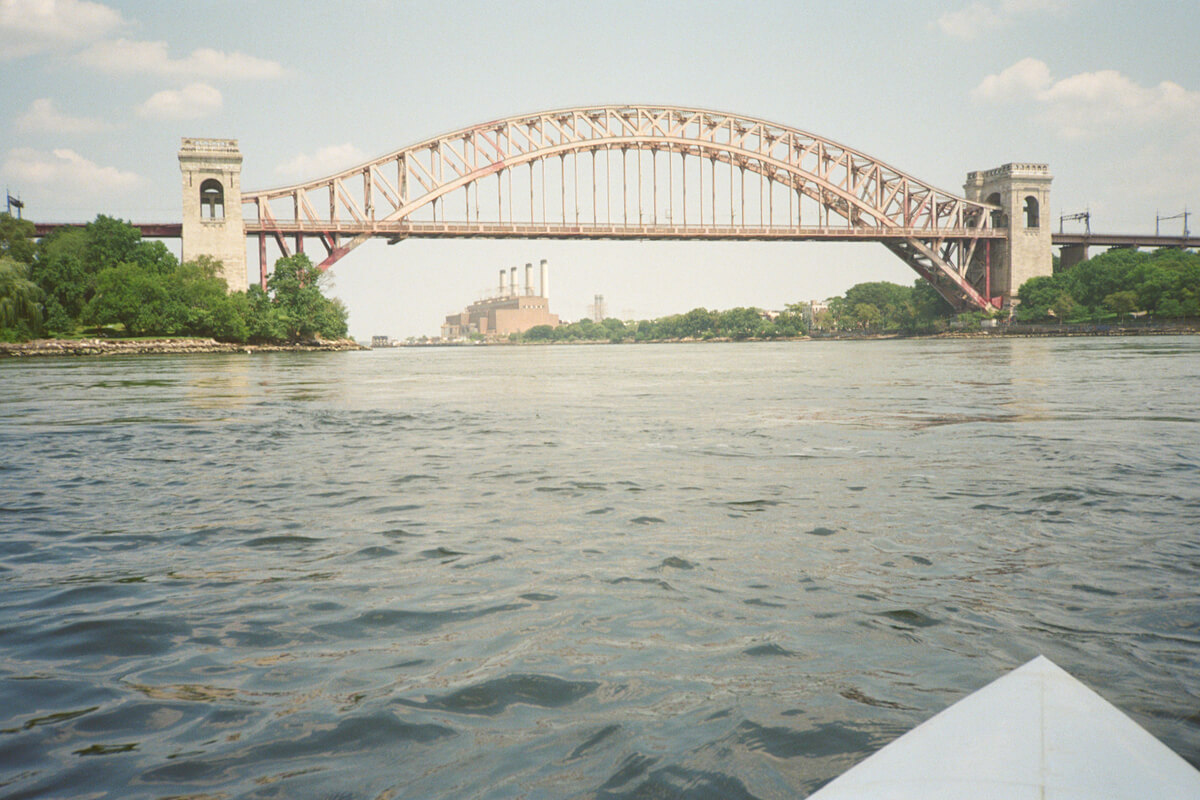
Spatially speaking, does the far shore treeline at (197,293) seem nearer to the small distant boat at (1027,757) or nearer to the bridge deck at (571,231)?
the bridge deck at (571,231)

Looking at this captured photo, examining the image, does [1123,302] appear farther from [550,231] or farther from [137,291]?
[137,291]

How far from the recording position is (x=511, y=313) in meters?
168

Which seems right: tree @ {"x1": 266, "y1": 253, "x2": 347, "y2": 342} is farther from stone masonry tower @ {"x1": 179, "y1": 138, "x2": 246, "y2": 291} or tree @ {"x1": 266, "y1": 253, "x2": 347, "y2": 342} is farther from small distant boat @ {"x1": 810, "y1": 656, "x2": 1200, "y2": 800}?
small distant boat @ {"x1": 810, "y1": 656, "x2": 1200, "y2": 800}

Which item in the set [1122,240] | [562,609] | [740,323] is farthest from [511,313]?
[562,609]

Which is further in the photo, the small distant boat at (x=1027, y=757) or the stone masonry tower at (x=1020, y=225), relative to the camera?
the stone masonry tower at (x=1020, y=225)

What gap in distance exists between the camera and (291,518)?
14.0 ft

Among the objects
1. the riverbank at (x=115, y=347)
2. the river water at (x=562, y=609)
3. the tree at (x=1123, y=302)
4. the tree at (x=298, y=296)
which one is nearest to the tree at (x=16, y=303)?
the riverbank at (x=115, y=347)

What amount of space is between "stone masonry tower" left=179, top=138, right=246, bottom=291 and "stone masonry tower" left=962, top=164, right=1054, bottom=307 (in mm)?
55715

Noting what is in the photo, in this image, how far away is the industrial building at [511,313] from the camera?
168 m

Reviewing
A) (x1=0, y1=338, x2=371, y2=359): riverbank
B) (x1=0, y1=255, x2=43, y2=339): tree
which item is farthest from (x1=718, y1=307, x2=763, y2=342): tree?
(x1=0, y1=255, x2=43, y2=339): tree

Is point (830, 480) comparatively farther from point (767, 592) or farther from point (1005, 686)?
point (1005, 686)

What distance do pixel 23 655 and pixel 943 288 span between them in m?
66.5

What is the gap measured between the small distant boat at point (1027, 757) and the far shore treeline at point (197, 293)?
41517 millimetres

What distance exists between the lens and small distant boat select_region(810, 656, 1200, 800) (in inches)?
47.1
